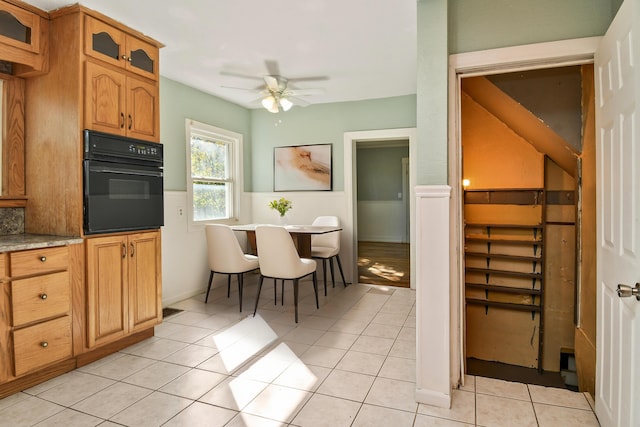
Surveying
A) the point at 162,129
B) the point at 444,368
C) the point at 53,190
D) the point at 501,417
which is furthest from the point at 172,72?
the point at 501,417

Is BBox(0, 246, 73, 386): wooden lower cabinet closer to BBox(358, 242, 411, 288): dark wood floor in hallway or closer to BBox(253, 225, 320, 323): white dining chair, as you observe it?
BBox(253, 225, 320, 323): white dining chair

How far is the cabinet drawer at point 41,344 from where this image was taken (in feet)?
6.86

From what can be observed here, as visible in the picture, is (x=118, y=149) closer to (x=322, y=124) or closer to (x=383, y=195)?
(x=322, y=124)

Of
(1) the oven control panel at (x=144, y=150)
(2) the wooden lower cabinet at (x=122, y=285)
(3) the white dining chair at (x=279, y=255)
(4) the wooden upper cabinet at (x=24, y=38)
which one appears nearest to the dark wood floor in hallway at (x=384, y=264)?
(3) the white dining chair at (x=279, y=255)

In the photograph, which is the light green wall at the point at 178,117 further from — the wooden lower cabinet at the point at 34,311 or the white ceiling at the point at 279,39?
the wooden lower cabinet at the point at 34,311

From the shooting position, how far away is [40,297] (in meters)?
2.20

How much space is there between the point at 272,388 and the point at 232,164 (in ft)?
11.5

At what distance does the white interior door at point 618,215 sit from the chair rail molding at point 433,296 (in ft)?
2.36

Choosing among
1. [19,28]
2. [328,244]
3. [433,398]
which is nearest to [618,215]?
[433,398]

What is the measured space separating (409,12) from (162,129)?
271 centimetres

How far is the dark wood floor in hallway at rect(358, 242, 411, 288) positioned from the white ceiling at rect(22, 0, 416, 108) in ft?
8.52

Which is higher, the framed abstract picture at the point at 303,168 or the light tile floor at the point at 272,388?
the framed abstract picture at the point at 303,168

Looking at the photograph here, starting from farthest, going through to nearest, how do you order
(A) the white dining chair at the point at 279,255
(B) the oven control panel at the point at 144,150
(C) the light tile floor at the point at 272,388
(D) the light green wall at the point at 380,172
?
(D) the light green wall at the point at 380,172 → (A) the white dining chair at the point at 279,255 → (B) the oven control panel at the point at 144,150 → (C) the light tile floor at the point at 272,388

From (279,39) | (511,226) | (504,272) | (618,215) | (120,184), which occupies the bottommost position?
(504,272)
